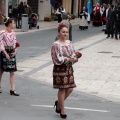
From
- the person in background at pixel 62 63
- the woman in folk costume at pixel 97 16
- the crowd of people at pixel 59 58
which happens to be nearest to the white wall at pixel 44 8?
the woman in folk costume at pixel 97 16

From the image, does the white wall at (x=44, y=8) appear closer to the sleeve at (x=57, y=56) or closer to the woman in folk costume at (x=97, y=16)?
the woman in folk costume at (x=97, y=16)

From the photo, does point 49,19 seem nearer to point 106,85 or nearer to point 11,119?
point 106,85

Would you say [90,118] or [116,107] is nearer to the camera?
[90,118]

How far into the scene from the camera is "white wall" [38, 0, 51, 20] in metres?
42.2

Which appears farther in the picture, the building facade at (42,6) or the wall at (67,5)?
the wall at (67,5)

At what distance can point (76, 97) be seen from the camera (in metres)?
9.09

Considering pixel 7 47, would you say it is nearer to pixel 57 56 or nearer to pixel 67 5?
pixel 57 56

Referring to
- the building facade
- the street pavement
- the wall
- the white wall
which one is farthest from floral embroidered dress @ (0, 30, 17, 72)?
the wall

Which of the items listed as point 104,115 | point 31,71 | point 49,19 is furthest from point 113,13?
point 49,19

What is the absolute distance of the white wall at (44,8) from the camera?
42.2 meters

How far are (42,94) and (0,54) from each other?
1.25 meters

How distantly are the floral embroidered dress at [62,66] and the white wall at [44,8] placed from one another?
3532cm

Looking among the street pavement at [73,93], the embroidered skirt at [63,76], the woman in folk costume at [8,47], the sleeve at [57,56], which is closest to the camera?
the sleeve at [57,56]

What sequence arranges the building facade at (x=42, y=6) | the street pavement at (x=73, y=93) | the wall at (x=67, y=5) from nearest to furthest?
the street pavement at (x=73, y=93)
the building facade at (x=42, y=6)
the wall at (x=67, y=5)
